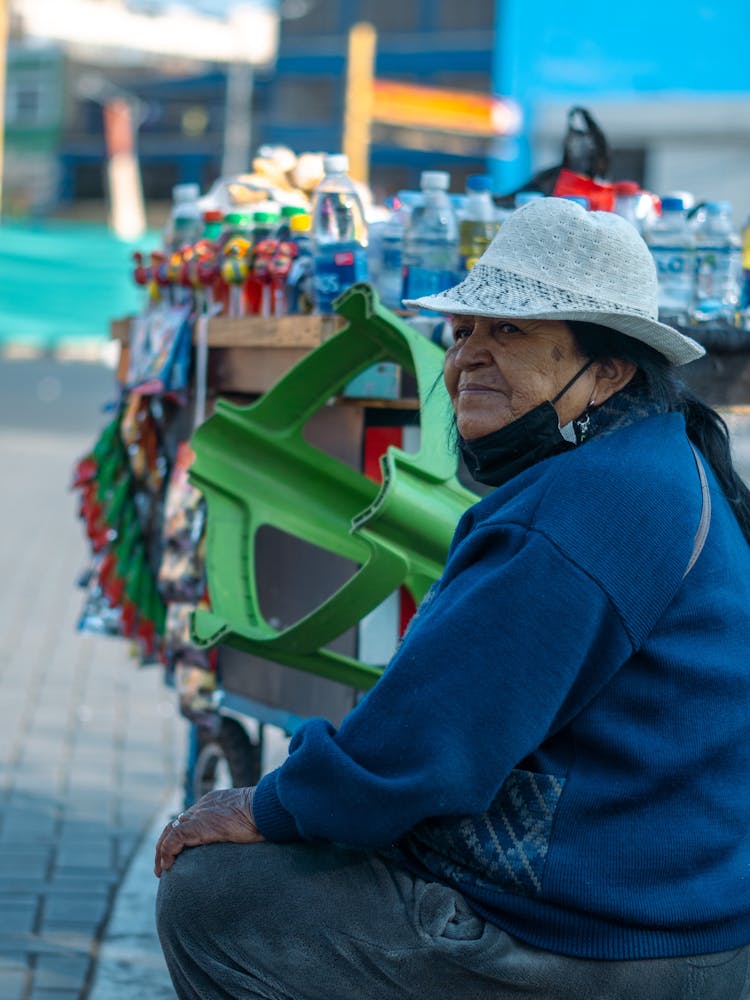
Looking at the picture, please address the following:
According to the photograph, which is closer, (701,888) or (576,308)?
(701,888)

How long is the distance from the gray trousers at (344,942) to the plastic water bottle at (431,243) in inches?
69.3

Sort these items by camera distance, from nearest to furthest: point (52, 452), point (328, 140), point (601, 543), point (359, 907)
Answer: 1. point (601, 543)
2. point (359, 907)
3. point (52, 452)
4. point (328, 140)

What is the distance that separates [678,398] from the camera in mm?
2254

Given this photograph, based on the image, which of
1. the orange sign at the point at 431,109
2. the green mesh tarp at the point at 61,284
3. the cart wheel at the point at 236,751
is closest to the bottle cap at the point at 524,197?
the cart wheel at the point at 236,751

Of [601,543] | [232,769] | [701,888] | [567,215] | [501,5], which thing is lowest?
[232,769]

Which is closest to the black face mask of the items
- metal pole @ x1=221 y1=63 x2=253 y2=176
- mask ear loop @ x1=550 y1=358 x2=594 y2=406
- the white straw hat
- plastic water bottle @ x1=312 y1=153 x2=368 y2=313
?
mask ear loop @ x1=550 y1=358 x2=594 y2=406

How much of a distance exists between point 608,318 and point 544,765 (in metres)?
0.64

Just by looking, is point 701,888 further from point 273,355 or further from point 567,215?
point 273,355

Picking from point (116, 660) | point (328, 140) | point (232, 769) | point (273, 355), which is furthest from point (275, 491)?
point (328, 140)

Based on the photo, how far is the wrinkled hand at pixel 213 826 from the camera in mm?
2096

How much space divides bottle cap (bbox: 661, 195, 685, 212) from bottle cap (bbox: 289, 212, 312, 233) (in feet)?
3.01

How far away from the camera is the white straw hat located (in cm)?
212

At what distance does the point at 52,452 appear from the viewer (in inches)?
564

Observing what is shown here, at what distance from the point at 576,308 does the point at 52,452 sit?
1269cm
